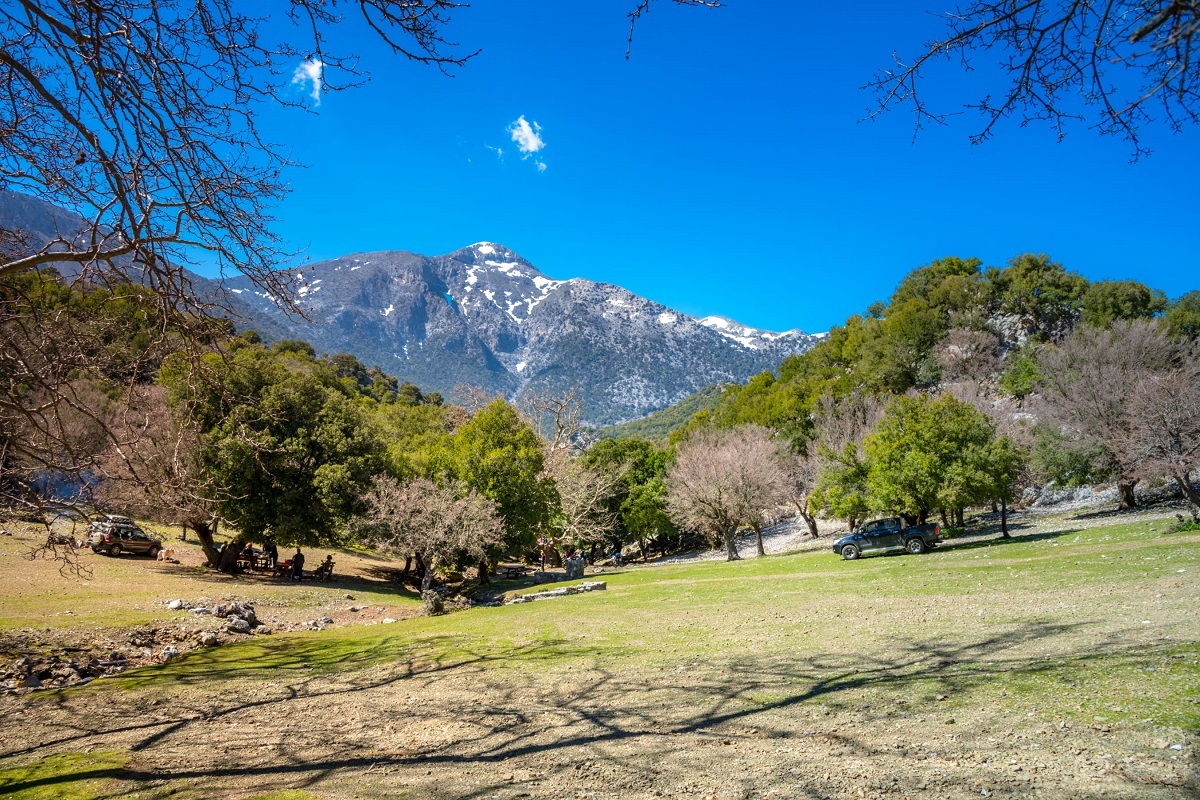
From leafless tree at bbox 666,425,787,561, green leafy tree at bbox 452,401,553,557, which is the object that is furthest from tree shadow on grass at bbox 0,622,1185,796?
leafless tree at bbox 666,425,787,561

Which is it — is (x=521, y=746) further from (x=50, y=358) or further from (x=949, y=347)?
(x=949, y=347)

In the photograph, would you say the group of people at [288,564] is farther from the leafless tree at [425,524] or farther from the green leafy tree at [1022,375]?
the green leafy tree at [1022,375]

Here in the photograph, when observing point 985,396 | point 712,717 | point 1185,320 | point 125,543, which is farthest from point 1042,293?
point 125,543

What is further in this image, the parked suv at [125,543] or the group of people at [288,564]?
the group of people at [288,564]

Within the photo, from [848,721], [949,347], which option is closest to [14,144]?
[848,721]

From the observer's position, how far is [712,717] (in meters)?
5.96

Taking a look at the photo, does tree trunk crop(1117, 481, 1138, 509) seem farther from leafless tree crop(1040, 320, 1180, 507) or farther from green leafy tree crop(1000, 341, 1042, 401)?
green leafy tree crop(1000, 341, 1042, 401)

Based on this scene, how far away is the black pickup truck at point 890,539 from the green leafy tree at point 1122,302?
46.4 m

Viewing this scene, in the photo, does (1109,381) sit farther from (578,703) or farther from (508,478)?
(578,703)

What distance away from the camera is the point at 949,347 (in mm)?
63219

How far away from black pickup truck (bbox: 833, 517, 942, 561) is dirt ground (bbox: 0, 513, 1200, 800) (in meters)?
15.0

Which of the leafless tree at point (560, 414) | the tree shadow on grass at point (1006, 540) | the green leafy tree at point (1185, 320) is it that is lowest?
the tree shadow on grass at point (1006, 540)

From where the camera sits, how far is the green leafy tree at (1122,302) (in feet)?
185

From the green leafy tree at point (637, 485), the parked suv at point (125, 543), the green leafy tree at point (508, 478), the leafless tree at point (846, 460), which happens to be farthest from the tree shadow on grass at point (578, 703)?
the green leafy tree at point (637, 485)
